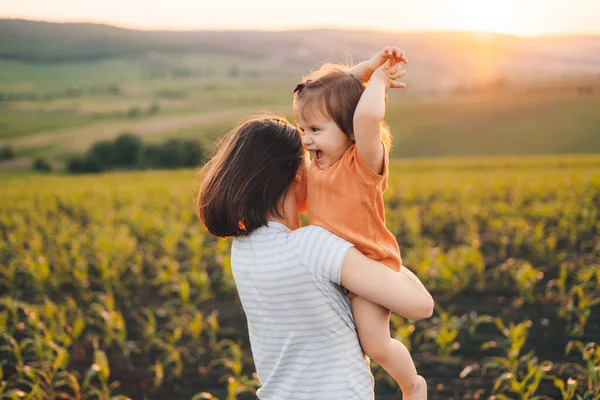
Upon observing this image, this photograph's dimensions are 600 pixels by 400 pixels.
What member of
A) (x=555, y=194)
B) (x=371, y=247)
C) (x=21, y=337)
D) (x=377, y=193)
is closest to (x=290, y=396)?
(x=371, y=247)

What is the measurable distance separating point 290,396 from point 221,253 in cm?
453

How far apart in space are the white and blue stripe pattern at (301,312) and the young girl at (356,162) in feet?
0.28

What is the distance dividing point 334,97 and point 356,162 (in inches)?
9.3

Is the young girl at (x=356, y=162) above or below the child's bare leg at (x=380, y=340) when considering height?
above

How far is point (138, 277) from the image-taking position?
584 cm

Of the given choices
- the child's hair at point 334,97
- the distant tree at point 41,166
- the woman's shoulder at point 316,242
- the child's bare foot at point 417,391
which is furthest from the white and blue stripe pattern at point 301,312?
the distant tree at point 41,166

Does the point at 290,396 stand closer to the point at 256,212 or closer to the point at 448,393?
the point at 256,212

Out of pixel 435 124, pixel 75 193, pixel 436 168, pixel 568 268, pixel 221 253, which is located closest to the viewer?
pixel 568 268

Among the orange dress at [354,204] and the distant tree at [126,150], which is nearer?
the orange dress at [354,204]

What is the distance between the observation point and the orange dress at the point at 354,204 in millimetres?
1884

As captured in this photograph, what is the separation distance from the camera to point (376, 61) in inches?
76.8

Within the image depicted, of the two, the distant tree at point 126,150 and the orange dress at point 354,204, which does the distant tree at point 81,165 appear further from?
the orange dress at point 354,204

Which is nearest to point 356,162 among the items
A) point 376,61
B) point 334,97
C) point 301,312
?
point 334,97

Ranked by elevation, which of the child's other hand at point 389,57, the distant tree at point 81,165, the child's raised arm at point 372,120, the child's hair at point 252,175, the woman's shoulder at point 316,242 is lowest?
the distant tree at point 81,165
